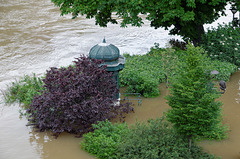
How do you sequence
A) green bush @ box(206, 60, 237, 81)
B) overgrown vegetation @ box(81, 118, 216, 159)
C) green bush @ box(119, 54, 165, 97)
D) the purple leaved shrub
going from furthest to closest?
1. green bush @ box(206, 60, 237, 81)
2. green bush @ box(119, 54, 165, 97)
3. the purple leaved shrub
4. overgrown vegetation @ box(81, 118, 216, 159)

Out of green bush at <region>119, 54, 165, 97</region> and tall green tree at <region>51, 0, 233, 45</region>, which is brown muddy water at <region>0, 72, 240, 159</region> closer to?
green bush at <region>119, 54, 165, 97</region>

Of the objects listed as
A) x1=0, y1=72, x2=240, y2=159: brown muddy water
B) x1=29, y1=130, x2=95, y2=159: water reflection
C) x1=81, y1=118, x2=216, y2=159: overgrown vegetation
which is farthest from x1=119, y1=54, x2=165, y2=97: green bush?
x1=29, y1=130, x2=95, y2=159: water reflection

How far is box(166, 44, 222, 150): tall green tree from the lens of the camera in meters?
8.60

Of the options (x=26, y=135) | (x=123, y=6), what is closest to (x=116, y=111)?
(x=26, y=135)

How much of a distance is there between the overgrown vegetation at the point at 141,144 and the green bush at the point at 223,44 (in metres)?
7.87

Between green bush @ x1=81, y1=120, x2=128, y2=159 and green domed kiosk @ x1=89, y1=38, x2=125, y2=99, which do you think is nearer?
green bush @ x1=81, y1=120, x2=128, y2=159

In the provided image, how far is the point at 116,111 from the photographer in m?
11.9

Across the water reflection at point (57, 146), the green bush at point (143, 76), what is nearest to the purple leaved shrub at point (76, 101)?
the water reflection at point (57, 146)

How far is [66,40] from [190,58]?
585 inches

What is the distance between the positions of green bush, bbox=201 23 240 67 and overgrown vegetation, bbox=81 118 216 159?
787cm

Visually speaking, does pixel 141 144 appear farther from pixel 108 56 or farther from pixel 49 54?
pixel 49 54

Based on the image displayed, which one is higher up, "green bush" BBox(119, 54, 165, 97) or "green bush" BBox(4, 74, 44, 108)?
"green bush" BBox(119, 54, 165, 97)

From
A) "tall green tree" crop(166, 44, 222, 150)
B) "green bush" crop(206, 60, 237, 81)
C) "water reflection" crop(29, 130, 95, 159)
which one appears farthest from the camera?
"green bush" crop(206, 60, 237, 81)

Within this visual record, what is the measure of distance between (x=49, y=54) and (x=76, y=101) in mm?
10032
